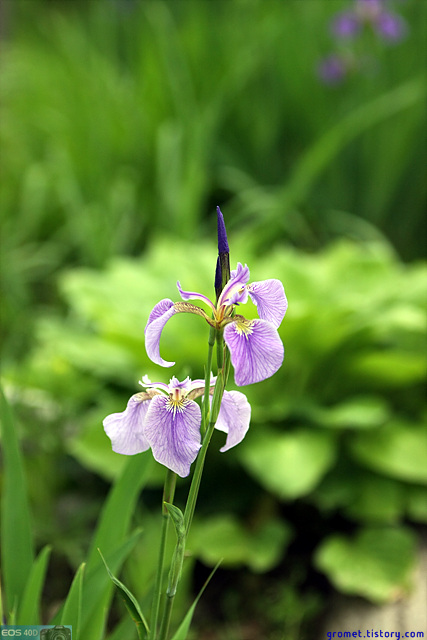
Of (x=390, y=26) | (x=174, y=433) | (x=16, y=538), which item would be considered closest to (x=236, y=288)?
(x=174, y=433)

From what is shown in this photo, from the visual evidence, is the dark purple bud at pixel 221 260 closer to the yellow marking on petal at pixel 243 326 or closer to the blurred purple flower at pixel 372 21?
the yellow marking on petal at pixel 243 326

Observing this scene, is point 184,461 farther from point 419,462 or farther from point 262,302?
point 419,462

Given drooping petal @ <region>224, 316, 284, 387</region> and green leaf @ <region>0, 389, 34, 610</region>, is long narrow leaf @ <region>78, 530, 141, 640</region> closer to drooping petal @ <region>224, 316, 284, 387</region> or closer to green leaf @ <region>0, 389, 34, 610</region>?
green leaf @ <region>0, 389, 34, 610</region>

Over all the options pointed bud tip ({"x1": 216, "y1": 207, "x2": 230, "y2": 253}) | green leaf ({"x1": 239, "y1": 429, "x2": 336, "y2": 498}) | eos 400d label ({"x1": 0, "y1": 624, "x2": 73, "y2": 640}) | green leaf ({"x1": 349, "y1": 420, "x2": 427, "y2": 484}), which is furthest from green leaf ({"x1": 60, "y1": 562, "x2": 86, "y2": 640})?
green leaf ({"x1": 349, "y1": 420, "x2": 427, "y2": 484})

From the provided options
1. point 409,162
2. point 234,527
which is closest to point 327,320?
point 234,527

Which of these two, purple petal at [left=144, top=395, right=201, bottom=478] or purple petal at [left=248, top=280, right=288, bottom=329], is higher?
purple petal at [left=248, top=280, right=288, bottom=329]

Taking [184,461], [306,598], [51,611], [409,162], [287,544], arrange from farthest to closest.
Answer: [409,162]
[287,544]
[306,598]
[51,611]
[184,461]
